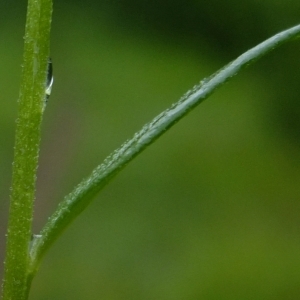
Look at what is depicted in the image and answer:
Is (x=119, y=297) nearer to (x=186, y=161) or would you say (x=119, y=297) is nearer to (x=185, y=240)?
(x=185, y=240)

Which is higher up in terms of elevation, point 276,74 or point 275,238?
point 276,74

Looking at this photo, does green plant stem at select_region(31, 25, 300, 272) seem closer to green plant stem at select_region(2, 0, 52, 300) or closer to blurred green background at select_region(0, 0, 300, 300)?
green plant stem at select_region(2, 0, 52, 300)

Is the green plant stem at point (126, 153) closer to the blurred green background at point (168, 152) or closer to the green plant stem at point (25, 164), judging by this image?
the green plant stem at point (25, 164)

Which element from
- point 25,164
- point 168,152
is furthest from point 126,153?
point 168,152

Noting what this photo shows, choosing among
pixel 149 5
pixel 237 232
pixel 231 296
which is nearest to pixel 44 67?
pixel 231 296

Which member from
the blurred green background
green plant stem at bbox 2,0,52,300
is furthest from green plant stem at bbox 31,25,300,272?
the blurred green background

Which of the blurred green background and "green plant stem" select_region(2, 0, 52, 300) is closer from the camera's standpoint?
"green plant stem" select_region(2, 0, 52, 300)
